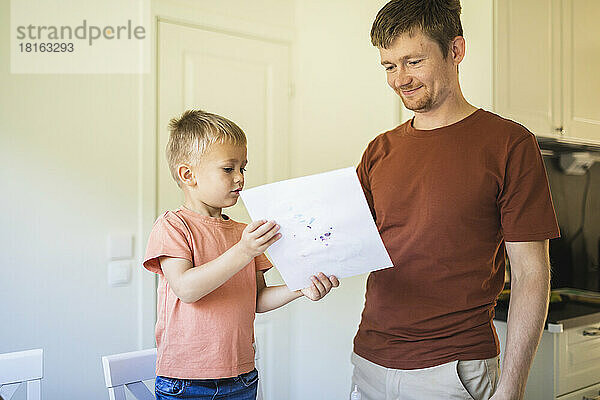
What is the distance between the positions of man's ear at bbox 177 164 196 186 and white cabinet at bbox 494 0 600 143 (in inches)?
61.7

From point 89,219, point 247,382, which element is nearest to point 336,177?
point 247,382

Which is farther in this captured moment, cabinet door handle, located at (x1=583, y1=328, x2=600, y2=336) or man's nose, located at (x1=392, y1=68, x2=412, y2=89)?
cabinet door handle, located at (x1=583, y1=328, x2=600, y2=336)

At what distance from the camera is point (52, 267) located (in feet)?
7.80

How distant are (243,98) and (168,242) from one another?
1654 mm

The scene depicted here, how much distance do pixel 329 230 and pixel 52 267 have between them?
1.55 meters

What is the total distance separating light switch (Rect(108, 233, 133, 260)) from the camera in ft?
8.14

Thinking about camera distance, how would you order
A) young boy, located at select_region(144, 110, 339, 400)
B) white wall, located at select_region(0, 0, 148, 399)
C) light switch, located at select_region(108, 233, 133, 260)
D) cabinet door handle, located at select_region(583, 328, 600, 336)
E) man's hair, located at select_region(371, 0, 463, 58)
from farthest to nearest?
cabinet door handle, located at select_region(583, 328, 600, 336)
light switch, located at select_region(108, 233, 133, 260)
white wall, located at select_region(0, 0, 148, 399)
man's hair, located at select_region(371, 0, 463, 58)
young boy, located at select_region(144, 110, 339, 400)

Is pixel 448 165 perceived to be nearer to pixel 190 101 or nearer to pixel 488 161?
pixel 488 161

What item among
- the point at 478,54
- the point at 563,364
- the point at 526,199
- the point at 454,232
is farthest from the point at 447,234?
the point at 563,364

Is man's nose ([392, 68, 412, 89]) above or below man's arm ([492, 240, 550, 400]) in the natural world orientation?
above

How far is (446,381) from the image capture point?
4.28ft

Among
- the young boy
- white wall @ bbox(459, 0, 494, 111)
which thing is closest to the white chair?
the young boy

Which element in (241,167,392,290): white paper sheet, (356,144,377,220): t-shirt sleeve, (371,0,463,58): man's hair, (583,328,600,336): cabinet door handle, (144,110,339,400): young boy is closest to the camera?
(241,167,392,290): white paper sheet

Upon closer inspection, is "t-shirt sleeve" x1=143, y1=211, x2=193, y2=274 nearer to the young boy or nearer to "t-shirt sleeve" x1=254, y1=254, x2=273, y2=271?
the young boy
